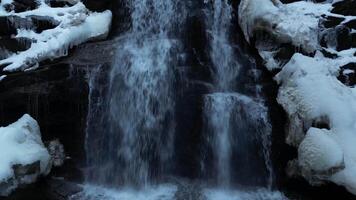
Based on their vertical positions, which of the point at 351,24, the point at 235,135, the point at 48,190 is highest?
the point at 351,24

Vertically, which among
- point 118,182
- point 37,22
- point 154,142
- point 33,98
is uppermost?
point 37,22

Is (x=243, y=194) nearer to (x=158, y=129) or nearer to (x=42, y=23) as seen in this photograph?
(x=158, y=129)

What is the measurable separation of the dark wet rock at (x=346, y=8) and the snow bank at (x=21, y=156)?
739 centimetres

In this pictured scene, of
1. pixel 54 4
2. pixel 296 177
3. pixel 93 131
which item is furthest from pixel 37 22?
pixel 296 177

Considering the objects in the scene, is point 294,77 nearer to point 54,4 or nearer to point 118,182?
point 118,182

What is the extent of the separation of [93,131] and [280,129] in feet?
12.9

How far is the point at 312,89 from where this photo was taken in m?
9.70

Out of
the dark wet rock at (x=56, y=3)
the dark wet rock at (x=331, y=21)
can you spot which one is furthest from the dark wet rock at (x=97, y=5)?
the dark wet rock at (x=331, y=21)

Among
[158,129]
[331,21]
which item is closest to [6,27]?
[158,129]

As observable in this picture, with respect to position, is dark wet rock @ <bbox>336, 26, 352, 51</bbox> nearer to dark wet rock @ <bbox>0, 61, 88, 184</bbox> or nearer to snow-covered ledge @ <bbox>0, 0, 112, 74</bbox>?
snow-covered ledge @ <bbox>0, 0, 112, 74</bbox>

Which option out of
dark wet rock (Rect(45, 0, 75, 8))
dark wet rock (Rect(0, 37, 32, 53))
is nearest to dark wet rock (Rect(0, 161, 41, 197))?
dark wet rock (Rect(0, 37, 32, 53))

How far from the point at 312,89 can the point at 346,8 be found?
3.09 meters

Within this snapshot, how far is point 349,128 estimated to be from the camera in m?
9.16

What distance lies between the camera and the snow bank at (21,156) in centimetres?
866
